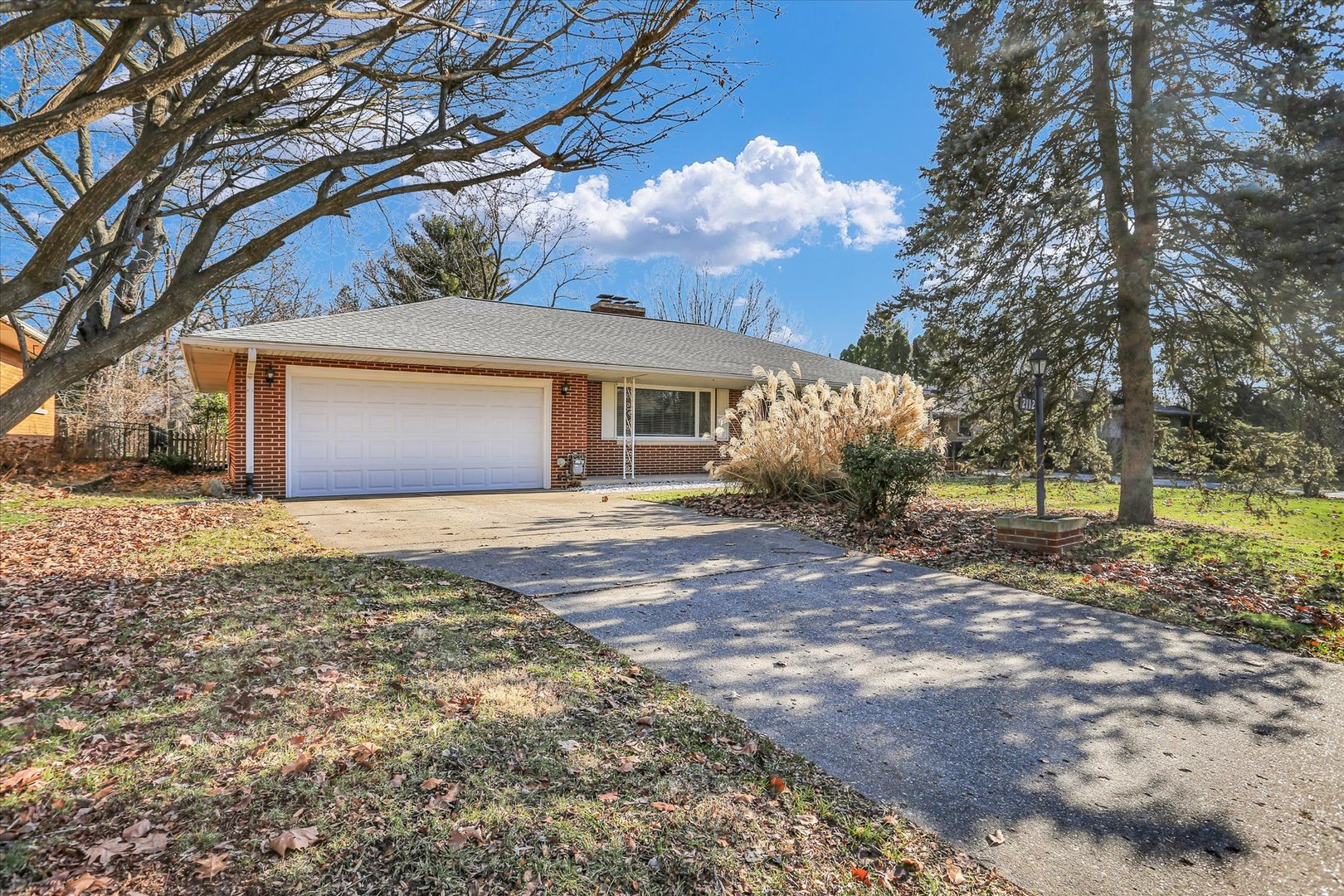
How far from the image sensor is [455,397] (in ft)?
41.1

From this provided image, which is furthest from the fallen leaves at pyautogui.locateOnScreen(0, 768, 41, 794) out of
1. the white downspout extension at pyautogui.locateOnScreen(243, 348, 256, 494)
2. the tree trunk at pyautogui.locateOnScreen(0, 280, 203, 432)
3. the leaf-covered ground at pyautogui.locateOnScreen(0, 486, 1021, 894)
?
the white downspout extension at pyautogui.locateOnScreen(243, 348, 256, 494)

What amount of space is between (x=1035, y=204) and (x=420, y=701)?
939 centimetres

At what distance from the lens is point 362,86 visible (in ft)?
19.6

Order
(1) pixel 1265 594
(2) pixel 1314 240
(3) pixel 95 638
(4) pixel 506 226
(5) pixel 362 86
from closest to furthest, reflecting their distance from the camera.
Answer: (3) pixel 95 638 → (1) pixel 1265 594 → (5) pixel 362 86 → (2) pixel 1314 240 → (4) pixel 506 226

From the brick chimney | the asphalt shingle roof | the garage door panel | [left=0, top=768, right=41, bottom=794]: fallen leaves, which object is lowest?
[left=0, top=768, right=41, bottom=794]: fallen leaves

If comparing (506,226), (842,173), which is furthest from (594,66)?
(506,226)

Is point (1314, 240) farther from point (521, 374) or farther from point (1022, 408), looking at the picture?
point (521, 374)

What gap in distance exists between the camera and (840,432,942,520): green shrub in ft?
25.6

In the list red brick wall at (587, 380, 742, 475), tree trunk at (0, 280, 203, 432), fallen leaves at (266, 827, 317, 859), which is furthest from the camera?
red brick wall at (587, 380, 742, 475)

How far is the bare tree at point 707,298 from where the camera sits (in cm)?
3384

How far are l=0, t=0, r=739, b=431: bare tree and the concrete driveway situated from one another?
314 cm

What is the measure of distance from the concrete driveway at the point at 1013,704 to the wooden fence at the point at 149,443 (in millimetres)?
15184

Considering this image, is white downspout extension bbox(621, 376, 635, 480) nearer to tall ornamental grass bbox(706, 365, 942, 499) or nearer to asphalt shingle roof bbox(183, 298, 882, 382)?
asphalt shingle roof bbox(183, 298, 882, 382)

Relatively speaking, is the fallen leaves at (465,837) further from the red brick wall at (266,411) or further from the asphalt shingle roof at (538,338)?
the red brick wall at (266,411)
